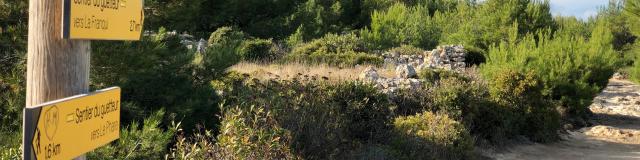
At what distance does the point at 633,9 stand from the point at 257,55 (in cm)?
1728

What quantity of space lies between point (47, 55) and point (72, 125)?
0.30m

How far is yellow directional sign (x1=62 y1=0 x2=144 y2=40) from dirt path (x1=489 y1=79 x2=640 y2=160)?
9.60 meters

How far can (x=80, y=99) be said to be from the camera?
105 inches

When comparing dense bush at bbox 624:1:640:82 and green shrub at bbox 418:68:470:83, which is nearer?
green shrub at bbox 418:68:470:83

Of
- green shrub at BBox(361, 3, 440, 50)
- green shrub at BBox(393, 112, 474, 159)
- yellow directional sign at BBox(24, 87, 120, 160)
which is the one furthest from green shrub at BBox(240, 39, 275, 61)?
yellow directional sign at BBox(24, 87, 120, 160)

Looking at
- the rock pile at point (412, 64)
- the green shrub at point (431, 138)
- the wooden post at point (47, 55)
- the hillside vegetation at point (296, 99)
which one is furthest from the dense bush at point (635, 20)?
the wooden post at point (47, 55)

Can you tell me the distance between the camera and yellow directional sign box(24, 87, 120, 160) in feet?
7.80

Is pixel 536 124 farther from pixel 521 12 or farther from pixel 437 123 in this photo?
pixel 521 12

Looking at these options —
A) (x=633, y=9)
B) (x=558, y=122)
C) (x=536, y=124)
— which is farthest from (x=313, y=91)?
(x=633, y=9)

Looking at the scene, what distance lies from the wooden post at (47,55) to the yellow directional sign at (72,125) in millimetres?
140

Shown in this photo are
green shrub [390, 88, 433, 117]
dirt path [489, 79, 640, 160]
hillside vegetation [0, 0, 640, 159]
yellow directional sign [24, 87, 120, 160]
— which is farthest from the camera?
dirt path [489, 79, 640, 160]

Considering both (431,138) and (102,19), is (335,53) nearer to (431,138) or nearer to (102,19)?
(431,138)

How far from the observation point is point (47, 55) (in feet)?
8.83

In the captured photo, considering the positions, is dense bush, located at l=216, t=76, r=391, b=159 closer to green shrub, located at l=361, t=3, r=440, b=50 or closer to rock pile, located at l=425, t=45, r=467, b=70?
rock pile, located at l=425, t=45, r=467, b=70
